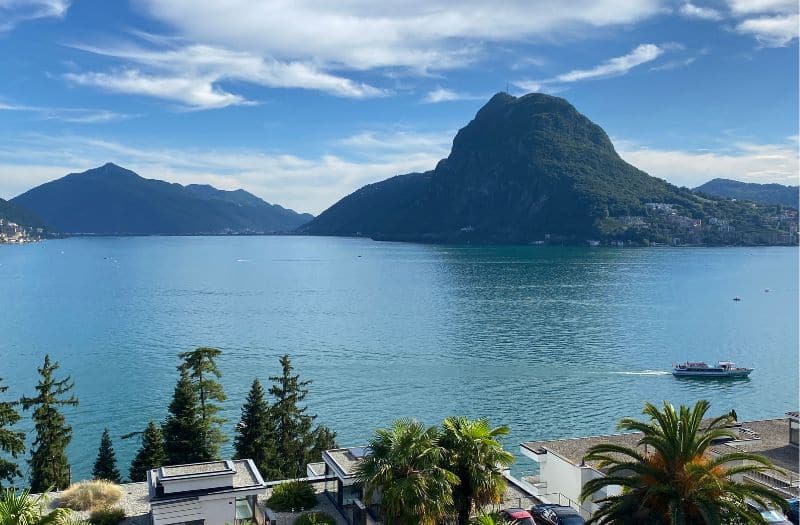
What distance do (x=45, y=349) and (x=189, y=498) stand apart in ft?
205

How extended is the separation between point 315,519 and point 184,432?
44.4 feet

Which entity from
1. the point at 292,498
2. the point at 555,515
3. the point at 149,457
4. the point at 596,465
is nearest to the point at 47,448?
the point at 149,457

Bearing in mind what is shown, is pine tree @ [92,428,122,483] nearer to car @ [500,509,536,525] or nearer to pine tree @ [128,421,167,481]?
pine tree @ [128,421,167,481]

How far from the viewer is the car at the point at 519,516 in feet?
64.2

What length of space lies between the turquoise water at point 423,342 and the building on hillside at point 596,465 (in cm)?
1733

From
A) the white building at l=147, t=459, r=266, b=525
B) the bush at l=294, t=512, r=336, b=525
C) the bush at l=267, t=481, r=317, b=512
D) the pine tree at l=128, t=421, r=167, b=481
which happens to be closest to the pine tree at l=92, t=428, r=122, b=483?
the pine tree at l=128, t=421, r=167, b=481

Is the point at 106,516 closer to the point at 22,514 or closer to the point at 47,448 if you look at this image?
the point at 22,514

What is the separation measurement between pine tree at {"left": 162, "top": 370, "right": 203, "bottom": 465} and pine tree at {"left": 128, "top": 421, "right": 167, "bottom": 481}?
61 centimetres

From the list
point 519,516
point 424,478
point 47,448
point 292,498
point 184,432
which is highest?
point 424,478

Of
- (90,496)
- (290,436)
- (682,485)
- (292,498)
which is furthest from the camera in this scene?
(290,436)

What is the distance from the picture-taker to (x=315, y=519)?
20297 millimetres

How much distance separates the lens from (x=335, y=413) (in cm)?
5028

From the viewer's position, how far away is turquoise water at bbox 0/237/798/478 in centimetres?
5259

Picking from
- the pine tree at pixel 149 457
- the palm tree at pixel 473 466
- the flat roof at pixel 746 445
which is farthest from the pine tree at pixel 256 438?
the palm tree at pixel 473 466
